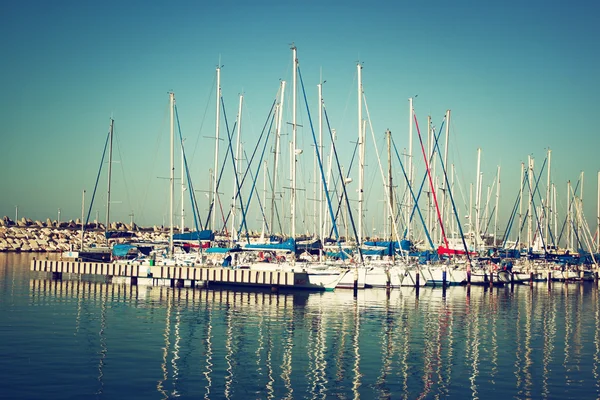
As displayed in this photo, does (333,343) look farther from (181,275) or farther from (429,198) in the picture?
(429,198)

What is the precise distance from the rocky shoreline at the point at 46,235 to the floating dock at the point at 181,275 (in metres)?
53.4

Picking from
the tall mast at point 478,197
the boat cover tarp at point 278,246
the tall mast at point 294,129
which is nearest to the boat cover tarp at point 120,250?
the boat cover tarp at point 278,246

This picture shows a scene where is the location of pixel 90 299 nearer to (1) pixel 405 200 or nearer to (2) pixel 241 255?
(2) pixel 241 255

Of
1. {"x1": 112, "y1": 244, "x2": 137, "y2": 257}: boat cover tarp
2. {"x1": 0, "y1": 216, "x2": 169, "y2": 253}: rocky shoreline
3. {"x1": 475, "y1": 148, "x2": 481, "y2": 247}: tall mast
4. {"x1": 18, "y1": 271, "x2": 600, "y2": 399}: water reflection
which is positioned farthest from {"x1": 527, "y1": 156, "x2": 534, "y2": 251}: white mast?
{"x1": 0, "y1": 216, "x2": 169, "y2": 253}: rocky shoreline

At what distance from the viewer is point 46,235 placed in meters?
133

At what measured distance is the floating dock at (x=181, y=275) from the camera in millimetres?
49312

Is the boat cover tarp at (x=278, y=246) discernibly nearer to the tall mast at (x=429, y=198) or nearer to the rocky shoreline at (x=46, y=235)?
the tall mast at (x=429, y=198)

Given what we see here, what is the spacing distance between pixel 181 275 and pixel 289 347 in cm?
2638

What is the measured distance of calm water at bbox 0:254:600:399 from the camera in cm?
2053

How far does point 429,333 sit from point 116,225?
135 metres

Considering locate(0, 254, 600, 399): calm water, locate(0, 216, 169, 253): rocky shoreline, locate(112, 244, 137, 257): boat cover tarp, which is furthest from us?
locate(0, 216, 169, 253): rocky shoreline

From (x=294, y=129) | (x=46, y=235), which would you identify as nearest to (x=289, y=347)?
(x=294, y=129)

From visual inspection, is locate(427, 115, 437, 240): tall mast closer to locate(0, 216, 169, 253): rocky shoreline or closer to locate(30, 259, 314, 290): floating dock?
locate(30, 259, 314, 290): floating dock

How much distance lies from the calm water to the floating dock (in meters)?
3.81
